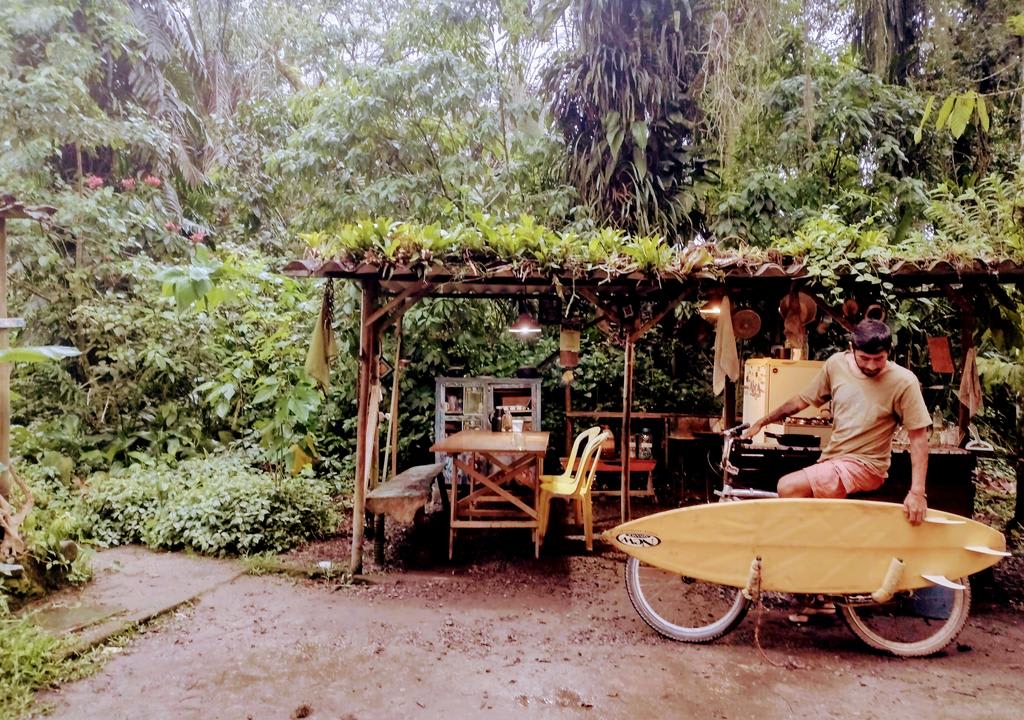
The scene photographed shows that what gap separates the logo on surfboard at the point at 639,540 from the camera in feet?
13.2

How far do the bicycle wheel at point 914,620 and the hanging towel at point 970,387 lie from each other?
1.56 meters

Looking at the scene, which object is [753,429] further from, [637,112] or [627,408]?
[637,112]

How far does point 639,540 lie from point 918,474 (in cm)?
158

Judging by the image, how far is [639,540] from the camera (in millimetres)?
4031

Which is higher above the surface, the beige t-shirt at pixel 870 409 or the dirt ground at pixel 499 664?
the beige t-shirt at pixel 870 409

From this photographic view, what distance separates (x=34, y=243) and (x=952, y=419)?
11.2 m

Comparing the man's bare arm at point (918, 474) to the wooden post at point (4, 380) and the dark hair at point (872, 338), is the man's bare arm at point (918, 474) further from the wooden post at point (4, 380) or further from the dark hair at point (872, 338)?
the wooden post at point (4, 380)

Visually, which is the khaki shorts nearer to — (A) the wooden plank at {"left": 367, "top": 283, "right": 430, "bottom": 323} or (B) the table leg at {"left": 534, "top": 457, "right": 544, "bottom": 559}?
(B) the table leg at {"left": 534, "top": 457, "right": 544, "bottom": 559}

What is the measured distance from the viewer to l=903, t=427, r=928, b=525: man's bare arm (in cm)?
371

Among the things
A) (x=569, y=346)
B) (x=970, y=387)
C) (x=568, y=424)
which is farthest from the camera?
(x=568, y=424)

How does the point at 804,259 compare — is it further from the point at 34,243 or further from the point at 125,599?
the point at 34,243

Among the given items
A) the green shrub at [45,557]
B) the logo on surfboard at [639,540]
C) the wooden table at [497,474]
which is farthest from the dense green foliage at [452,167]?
the logo on surfboard at [639,540]

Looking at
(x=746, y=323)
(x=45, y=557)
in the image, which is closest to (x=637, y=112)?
(x=746, y=323)

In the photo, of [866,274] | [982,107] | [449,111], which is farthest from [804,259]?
[449,111]
